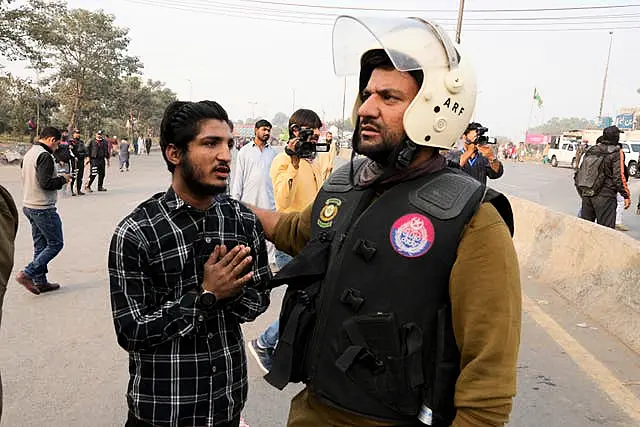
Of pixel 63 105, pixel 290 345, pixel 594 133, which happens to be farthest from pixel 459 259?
pixel 594 133

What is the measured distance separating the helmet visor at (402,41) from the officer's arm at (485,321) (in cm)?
53

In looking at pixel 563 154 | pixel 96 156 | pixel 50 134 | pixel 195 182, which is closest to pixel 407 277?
pixel 195 182

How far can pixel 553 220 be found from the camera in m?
6.90

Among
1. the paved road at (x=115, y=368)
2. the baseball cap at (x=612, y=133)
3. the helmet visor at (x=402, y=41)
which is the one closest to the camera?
the helmet visor at (x=402, y=41)

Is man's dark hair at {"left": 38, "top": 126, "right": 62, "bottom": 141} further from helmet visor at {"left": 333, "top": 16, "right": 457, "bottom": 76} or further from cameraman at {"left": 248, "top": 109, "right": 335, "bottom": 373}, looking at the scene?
helmet visor at {"left": 333, "top": 16, "right": 457, "bottom": 76}

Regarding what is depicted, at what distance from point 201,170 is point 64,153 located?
34.8 ft

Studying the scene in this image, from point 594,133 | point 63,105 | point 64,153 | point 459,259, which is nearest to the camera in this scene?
point 459,259

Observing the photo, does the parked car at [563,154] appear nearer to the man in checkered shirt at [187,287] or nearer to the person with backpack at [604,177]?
the person with backpack at [604,177]

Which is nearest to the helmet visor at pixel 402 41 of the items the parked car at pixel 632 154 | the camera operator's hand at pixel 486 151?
the camera operator's hand at pixel 486 151

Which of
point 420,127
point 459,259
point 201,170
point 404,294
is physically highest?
point 420,127

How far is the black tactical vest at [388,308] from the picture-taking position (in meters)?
1.56

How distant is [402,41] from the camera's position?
1.71 meters

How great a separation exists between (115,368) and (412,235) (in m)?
3.07

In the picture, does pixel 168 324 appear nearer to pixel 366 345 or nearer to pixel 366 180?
pixel 366 345
